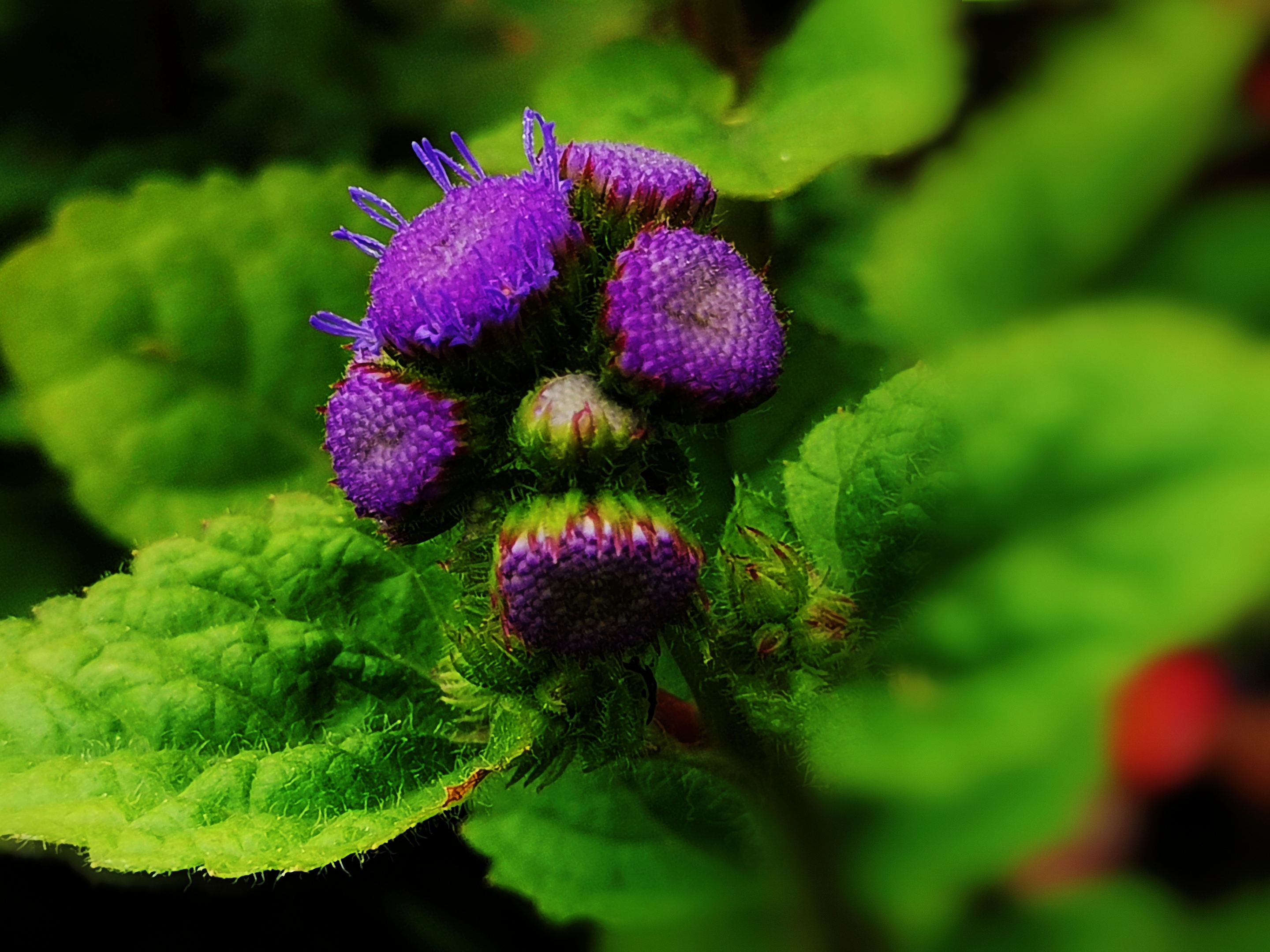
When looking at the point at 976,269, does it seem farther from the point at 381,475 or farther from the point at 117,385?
the point at 117,385

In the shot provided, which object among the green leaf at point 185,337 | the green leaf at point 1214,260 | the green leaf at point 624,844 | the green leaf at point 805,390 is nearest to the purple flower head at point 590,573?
the green leaf at point 624,844

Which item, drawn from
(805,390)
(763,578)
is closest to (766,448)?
(805,390)

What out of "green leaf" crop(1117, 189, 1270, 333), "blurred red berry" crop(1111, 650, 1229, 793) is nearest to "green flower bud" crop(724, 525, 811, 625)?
"green leaf" crop(1117, 189, 1270, 333)

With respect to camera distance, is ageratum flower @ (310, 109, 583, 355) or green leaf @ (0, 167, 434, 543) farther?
green leaf @ (0, 167, 434, 543)

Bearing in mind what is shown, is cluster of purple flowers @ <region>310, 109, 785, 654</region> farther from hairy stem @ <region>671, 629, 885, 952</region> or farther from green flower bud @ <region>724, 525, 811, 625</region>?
hairy stem @ <region>671, 629, 885, 952</region>

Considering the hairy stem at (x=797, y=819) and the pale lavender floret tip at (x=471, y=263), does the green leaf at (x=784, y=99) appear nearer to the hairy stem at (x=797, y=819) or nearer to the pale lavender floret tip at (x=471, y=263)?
A: the pale lavender floret tip at (x=471, y=263)
